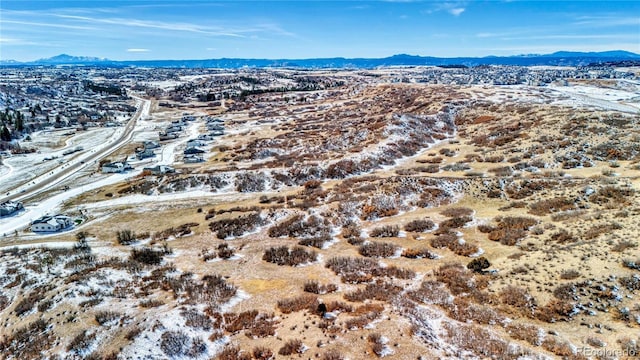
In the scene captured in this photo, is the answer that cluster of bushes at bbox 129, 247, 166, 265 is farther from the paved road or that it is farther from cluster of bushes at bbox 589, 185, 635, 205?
cluster of bushes at bbox 589, 185, 635, 205

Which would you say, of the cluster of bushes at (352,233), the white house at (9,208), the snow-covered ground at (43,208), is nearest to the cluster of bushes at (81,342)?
the cluster of bushes at (352,233)

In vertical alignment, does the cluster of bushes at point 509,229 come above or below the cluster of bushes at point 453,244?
above

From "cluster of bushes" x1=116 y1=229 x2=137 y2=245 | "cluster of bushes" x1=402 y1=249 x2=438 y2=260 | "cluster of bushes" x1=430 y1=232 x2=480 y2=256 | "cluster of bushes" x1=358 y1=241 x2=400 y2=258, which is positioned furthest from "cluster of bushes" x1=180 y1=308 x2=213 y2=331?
"cluster of bushes" x1=430 y1=232 x2=480 y2=256

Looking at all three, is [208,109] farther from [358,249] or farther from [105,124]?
[358,249]

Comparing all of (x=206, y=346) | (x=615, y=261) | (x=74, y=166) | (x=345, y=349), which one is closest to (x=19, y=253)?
(x=206, y=346)

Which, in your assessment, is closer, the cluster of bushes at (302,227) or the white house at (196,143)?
the cluster of bushes at (302,227)

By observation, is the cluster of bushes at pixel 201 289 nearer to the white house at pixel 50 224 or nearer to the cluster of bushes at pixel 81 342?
the cluster of bushes at pixel 81 342
